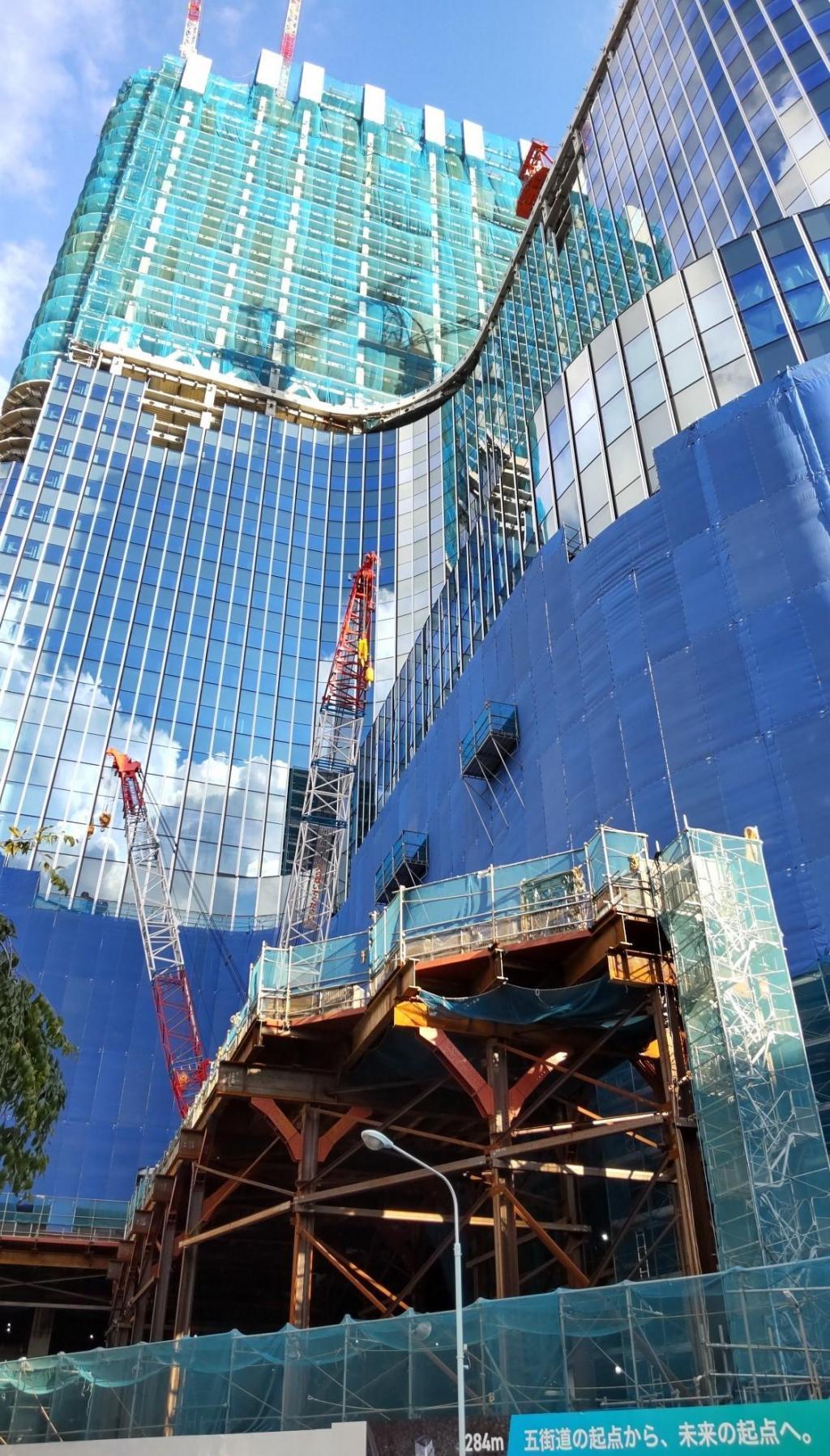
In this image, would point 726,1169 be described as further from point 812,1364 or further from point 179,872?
point 179,872

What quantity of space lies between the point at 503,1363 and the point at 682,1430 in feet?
11.2

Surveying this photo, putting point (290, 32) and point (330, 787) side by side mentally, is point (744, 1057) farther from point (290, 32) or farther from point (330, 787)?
point (290, 32)

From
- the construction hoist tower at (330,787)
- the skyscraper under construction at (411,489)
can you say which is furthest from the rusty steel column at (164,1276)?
the construction hoist tower at (330,787)

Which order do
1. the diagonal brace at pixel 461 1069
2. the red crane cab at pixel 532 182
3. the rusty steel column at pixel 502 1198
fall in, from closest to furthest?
the rusty steel column at pixel 502 1198 → the diagonal brace at pixel 461 1069 → the red crane cab at pixel 532 182

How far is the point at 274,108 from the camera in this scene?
133500 mm

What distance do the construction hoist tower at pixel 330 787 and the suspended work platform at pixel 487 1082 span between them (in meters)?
37.4

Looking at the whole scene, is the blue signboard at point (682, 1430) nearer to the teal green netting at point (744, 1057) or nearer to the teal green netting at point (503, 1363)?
the teal green netting at point (503, 1363)

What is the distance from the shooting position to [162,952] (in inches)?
2717

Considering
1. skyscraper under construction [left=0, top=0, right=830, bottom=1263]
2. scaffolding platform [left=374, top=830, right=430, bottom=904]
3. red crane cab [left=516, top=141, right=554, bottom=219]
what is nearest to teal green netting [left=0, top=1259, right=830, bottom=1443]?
skyscraper under construction [left=0, top=0, right=830, bottom=1263]

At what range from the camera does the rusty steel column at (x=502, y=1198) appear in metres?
19.9

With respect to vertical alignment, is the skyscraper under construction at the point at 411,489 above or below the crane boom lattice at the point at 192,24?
below

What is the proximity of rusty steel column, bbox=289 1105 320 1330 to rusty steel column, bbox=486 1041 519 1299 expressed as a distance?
4381 millimetres

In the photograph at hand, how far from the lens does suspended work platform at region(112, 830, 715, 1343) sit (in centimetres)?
2102

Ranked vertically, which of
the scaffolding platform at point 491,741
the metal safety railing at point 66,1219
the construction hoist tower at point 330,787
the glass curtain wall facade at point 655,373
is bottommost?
the metal safety railing at point 66,1219
